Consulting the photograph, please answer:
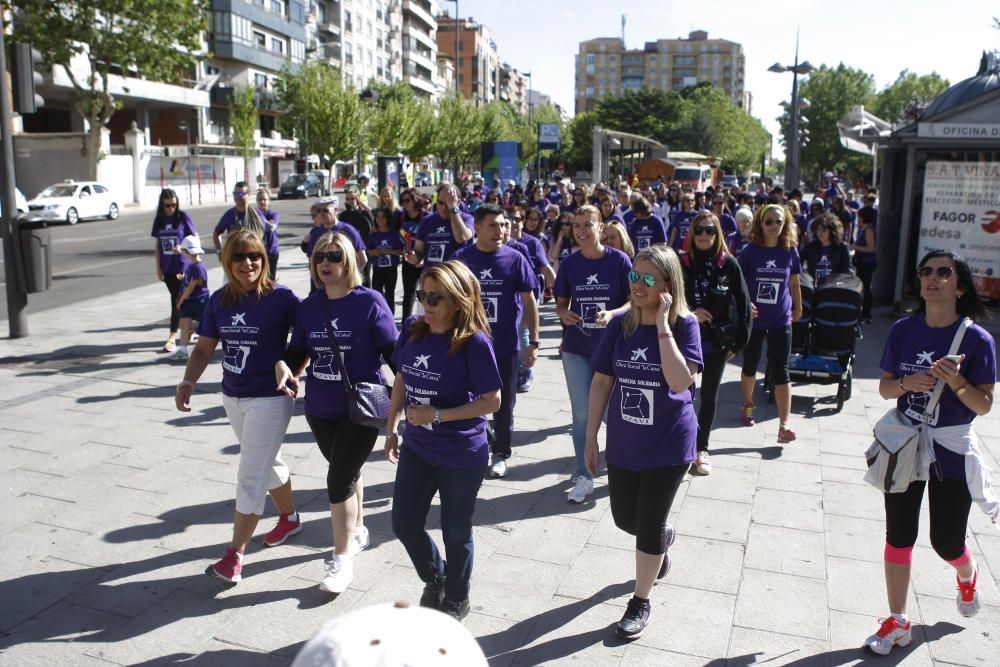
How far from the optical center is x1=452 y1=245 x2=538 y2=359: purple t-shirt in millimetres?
5805

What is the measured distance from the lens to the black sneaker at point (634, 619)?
3.86m

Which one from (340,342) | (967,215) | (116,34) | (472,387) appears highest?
(116,34)

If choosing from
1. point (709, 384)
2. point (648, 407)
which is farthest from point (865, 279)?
point (648, 407)

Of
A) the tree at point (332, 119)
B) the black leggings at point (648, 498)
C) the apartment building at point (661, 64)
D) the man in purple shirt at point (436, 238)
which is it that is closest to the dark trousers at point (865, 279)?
the man in purple shirt at point (436, 238)

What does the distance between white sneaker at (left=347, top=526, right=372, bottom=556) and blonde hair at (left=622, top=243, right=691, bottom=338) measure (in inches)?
69.6

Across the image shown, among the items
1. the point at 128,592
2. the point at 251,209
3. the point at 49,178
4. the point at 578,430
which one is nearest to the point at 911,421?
the point at 578,430

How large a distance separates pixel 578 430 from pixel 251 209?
3932 mm

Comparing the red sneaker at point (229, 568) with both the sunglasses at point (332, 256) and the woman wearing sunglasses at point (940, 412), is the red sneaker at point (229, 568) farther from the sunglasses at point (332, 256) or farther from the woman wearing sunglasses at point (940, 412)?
the woman wearing sunglasses at point (940, 412)

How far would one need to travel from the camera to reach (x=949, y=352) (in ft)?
11.9

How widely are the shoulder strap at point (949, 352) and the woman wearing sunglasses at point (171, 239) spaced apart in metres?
7.98

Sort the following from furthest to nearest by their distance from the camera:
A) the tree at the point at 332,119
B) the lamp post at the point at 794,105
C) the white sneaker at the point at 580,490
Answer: the tree at the point at 332,119 → the lamp post at the point at 794,105 → the white sneaker at the point at 580,490

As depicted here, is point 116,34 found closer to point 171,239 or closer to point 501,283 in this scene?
point 171,239

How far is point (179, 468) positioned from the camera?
19.8 ft

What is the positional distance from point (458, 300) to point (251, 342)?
124cm
